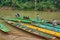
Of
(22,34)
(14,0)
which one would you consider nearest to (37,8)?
(14,0)

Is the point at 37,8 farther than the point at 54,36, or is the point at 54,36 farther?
the point at 37,8

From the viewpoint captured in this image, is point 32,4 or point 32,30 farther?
point 32,4

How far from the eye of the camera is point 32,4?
1125 inches

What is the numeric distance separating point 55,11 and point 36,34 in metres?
13.7

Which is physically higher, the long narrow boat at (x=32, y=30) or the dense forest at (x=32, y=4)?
the long narrow boat at (x=32, y=30)

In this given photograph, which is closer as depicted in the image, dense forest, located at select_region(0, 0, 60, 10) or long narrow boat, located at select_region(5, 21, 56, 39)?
long narrow boat, located at select_region(5, 21, 56, 39)

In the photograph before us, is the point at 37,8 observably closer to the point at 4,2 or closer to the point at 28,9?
the point at 28,9

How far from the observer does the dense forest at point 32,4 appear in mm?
27578

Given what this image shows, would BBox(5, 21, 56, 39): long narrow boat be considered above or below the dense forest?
above

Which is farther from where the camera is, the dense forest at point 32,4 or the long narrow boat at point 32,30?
the dense forest at point 32,4

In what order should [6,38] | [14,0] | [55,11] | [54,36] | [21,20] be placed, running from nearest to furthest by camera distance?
1. [54,36]
2. [6,38]
3. [21,20]
4. [55,11]
5. [14,0]

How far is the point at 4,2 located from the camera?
29.0 metres

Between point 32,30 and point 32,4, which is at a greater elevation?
point 32,30

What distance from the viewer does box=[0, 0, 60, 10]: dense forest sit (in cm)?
2758
